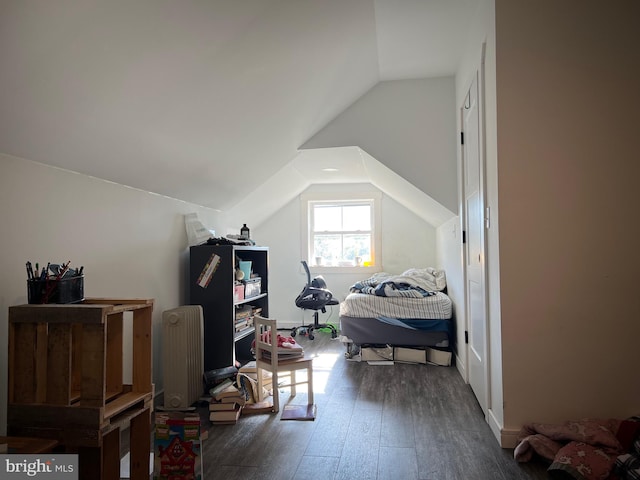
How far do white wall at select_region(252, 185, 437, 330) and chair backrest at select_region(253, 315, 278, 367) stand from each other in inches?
123

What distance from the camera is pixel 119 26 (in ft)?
5.51

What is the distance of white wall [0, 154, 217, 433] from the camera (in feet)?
6.14

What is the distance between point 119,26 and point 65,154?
0.77 meters

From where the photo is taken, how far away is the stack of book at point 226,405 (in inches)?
107

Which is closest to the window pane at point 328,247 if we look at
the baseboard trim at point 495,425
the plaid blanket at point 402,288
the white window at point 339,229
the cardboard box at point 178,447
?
the white window at point 339,229

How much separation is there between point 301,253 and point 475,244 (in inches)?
140

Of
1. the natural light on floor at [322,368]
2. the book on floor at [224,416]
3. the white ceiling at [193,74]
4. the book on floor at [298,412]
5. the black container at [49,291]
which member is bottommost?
Result: the natural light on floor at [322,368]

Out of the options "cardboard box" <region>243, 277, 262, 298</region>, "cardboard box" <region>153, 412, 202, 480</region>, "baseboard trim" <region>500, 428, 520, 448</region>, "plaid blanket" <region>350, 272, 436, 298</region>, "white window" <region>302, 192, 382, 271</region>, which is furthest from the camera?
"white window" <region>302, 192, 382, 271</region>

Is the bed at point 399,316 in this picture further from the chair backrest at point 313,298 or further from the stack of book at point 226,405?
the stack of book at point 226,405

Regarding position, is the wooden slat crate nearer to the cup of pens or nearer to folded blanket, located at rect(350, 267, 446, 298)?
the cup of pens

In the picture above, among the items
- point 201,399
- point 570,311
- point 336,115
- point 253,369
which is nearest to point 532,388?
point 570,311

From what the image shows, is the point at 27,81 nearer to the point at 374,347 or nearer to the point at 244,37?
the point at 244,37

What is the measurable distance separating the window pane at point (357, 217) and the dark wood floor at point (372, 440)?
311 cm

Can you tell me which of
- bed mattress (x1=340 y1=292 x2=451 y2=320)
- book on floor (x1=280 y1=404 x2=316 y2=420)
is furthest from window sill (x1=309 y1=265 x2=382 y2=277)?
book on floor (x1=280 y1=404 x2=316 y2=420)
